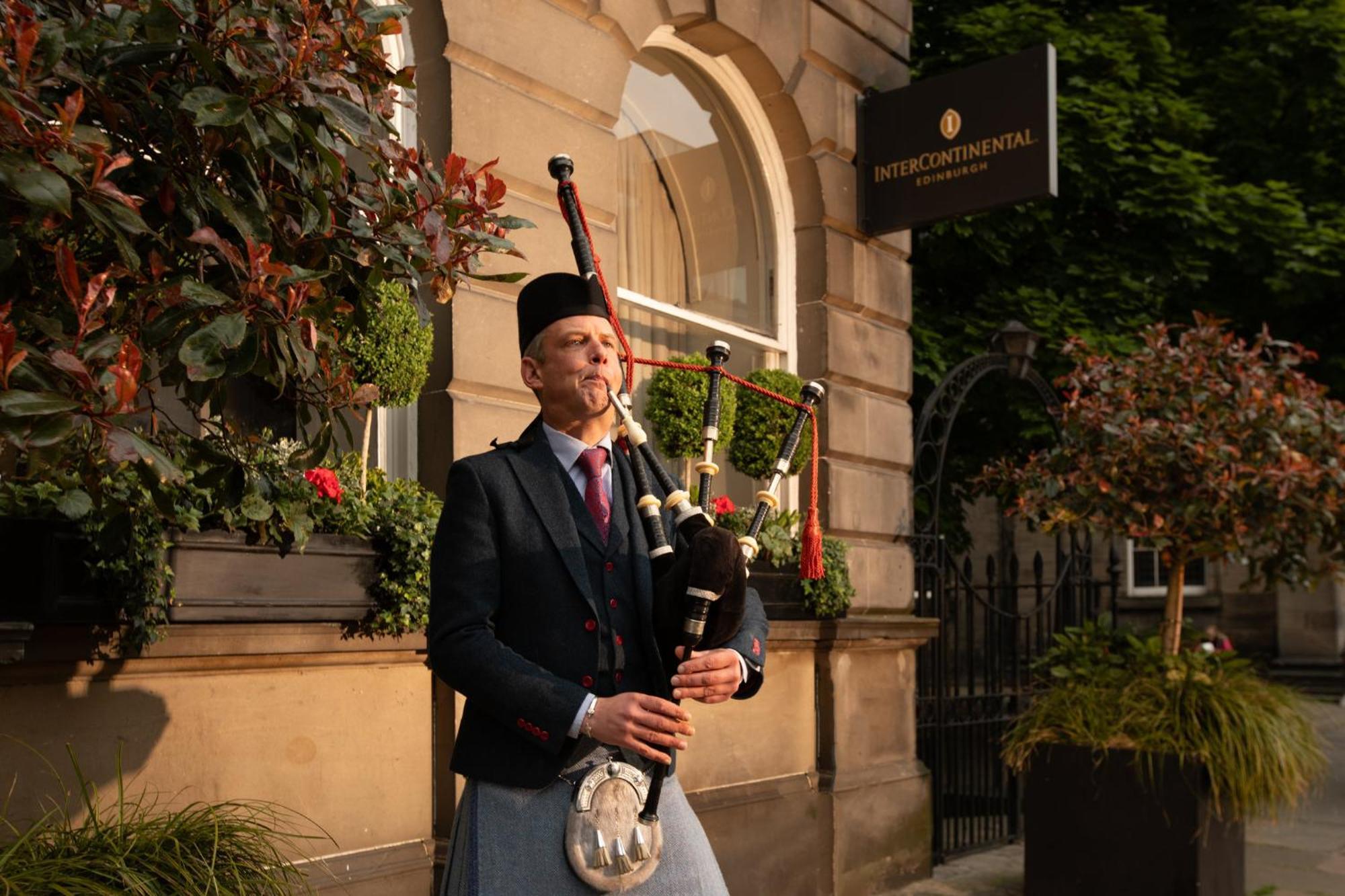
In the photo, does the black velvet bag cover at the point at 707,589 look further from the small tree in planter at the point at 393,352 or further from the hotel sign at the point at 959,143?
the hotel sign at the point at 959,143

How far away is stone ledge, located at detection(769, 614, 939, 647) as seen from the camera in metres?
7.16

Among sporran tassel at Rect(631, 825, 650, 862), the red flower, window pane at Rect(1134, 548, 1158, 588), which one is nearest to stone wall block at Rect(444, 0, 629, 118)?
the red flower

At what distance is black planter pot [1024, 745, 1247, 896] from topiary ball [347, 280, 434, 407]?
422 cm

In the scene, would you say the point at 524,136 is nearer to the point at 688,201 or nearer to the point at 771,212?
the point at 688,201

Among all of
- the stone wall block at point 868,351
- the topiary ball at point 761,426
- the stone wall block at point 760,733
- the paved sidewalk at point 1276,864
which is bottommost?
the paved sidewalk at point 1276,864

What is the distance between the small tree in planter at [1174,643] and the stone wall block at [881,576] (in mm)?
817

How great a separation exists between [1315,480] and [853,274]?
2867 mm

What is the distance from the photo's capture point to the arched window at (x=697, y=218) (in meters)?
7.53

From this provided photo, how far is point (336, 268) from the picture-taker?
9.83ft

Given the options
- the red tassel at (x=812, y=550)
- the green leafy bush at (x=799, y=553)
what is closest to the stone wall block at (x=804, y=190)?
the green leafy bush at (x=799, y=553)

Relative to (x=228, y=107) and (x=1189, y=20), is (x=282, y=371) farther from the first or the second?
(x=1189, y=20)

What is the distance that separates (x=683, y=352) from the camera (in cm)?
773

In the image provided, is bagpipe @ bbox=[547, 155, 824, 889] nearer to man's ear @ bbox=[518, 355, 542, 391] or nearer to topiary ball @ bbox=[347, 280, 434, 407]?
man's ear @ bbox=[518, 355, 542, 391]

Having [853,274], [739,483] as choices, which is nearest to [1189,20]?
[853,274]
